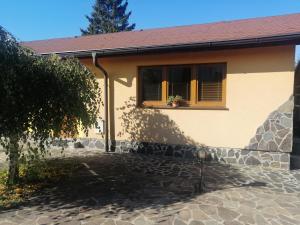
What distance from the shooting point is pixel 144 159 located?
7.35m

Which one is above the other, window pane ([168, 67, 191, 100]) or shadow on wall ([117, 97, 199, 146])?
window pane ([168, 67, 191, 100])

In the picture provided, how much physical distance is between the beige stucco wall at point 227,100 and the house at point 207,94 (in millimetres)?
21

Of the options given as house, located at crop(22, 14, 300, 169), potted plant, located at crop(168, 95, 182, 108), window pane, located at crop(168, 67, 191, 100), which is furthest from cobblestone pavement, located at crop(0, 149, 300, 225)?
window pane, located at crop(168, 67, 191, 100)

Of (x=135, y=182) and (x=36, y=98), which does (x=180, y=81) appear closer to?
(x=135, y=182)

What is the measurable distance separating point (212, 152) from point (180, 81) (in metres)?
2.07

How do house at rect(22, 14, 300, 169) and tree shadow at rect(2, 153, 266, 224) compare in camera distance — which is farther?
house at rect(22, 14, 300, 169)

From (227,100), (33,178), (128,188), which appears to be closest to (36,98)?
(33,178)

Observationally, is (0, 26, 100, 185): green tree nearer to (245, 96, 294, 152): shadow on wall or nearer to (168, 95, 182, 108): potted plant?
(168, 95, 182, 108): potted plant

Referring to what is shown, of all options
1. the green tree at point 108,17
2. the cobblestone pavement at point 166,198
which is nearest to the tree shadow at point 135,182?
the cobblestone pavement at point 166,198

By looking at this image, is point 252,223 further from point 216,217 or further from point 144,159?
point 144,159

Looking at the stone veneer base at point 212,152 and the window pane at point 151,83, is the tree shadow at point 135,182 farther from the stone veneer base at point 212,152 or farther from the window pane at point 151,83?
the window pane at point 151,83

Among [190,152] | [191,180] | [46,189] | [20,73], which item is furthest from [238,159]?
[20,73]

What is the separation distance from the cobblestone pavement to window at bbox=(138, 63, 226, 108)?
5.93 feet

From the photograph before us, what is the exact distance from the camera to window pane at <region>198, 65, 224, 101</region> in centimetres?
716
